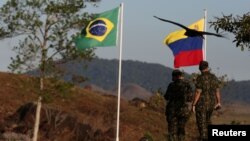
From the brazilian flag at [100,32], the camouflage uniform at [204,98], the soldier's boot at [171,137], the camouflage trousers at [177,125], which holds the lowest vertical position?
the soldier's boot at [171,137]

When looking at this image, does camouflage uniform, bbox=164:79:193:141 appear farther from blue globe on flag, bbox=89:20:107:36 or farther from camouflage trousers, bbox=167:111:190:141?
blue globe on flag, bbox=89:20:107:36

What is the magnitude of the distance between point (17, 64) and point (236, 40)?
442 inches

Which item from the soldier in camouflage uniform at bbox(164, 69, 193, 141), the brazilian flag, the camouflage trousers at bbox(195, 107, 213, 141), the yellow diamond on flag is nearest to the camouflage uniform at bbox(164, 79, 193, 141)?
the soldier in camouflage uniform at bbox(164, 69, 193, 141)

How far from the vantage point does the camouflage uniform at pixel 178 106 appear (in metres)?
15.9


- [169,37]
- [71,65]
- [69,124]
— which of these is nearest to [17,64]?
[71,65]

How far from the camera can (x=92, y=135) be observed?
38.8 metres

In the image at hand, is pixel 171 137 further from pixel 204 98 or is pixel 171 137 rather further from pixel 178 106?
pixel 204 98

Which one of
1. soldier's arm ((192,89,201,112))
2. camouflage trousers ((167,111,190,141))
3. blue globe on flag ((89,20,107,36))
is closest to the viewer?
soldier's arm ((192,89,201,112))

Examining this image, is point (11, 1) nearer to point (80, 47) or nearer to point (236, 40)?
point (80, 47)

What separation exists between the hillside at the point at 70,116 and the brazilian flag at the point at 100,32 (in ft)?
8.42

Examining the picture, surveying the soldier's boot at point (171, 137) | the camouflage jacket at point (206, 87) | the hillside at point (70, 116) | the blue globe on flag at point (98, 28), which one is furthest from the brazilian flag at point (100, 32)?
the camouflage jacket at point (206, 87)

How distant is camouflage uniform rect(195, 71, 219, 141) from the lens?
1536 cm

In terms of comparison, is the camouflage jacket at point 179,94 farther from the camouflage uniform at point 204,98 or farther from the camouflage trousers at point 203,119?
the camouflage trousers at point 203,119

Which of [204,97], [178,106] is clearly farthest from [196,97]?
[178,106]
